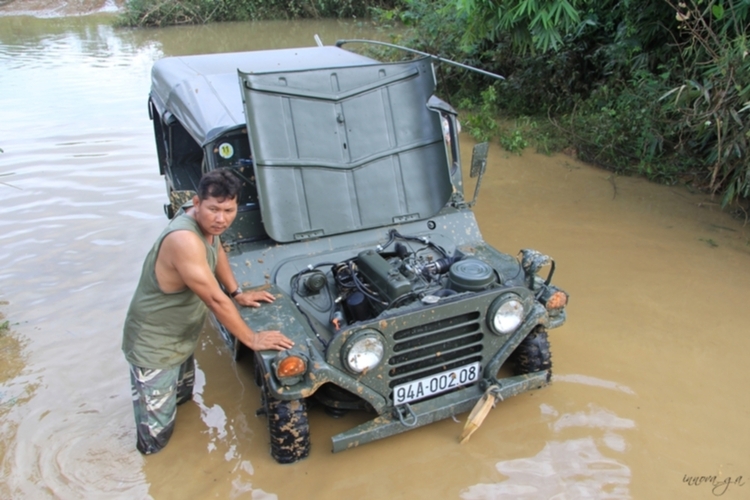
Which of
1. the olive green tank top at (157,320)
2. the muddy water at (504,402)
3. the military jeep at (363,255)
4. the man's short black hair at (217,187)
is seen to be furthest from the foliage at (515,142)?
the man's short black hair at (217,187)

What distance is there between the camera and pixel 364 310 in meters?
3.54

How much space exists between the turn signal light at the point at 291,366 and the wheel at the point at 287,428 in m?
0.23

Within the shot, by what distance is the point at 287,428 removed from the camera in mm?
3279

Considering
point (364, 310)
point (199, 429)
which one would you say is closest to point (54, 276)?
point (199, 429)

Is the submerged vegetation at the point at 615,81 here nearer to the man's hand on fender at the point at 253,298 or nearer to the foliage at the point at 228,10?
the man's hand on fender at the point at 253,298

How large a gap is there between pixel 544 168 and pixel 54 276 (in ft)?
19.1

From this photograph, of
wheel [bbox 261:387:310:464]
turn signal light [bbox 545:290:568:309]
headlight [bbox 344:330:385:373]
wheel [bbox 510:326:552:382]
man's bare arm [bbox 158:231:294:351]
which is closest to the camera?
man's bare arm [bbox 158:231:294:351]

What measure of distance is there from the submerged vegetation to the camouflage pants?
4922 millimetres

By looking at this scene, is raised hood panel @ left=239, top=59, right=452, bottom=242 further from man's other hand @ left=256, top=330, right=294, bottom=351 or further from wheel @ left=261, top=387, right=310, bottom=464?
wheel @ left=261, top=387, right=310, bottom=464

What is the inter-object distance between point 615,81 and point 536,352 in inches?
219

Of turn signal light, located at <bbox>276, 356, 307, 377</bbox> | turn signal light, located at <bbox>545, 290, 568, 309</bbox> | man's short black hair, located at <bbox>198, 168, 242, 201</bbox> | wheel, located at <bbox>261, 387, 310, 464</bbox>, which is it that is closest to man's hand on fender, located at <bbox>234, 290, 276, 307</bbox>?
wheel, located at <bbox>261, 387, 310, 464</bbox>

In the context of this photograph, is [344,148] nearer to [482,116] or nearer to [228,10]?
[482,116]

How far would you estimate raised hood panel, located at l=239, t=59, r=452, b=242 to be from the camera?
3971 millimetres

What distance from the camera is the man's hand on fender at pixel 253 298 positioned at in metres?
3.55
